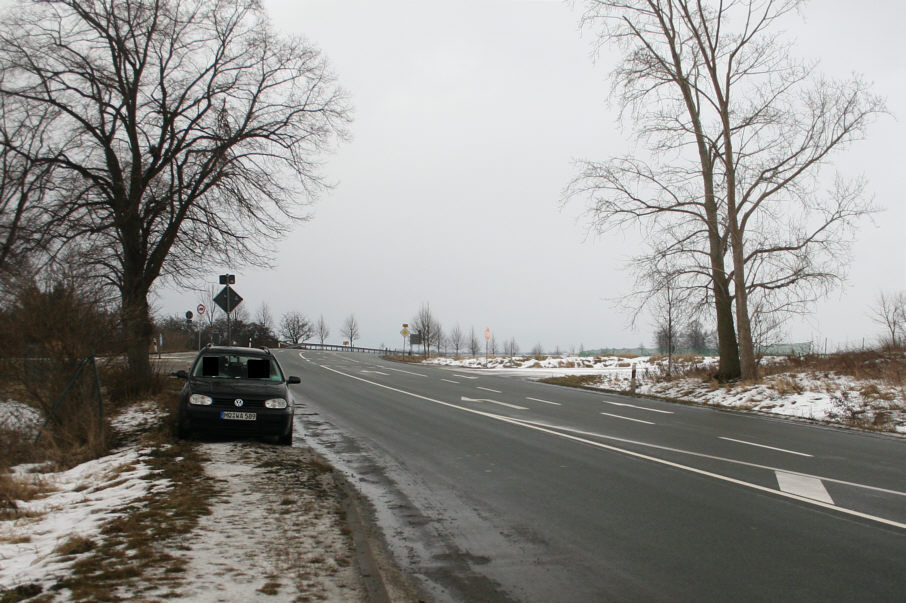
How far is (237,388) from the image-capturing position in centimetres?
1020

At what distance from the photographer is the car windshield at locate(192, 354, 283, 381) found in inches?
431

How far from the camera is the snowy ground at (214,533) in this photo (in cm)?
391

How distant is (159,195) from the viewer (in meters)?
17.7

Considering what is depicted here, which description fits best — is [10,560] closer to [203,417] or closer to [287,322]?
[203,417]

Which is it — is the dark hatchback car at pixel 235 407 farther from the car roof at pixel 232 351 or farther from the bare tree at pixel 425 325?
the bare tree at pixel 425 325

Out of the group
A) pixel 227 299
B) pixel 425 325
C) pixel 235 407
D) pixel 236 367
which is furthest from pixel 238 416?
pixel 425 325

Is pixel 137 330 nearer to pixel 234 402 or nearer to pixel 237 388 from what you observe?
pixel 237 388

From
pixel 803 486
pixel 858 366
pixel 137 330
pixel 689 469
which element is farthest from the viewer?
pixel 858 366

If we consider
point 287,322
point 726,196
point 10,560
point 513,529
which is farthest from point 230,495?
point 287,322

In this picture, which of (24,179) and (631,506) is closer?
(631,506)

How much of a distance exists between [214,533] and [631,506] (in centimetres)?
406

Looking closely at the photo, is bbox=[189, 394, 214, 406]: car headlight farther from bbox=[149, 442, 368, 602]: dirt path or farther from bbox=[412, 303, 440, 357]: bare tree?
bbox=[412, 303, 440, 357]: bare tree

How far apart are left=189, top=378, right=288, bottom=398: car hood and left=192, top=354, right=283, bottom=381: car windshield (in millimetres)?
379

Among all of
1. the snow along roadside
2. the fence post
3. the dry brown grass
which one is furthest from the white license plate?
the dry brown grass
